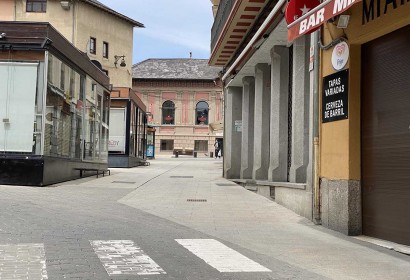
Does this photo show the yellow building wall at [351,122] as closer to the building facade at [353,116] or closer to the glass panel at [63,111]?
the building facade at [353,116]

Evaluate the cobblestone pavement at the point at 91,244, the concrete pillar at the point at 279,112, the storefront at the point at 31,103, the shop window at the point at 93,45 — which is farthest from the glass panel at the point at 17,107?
the shop window at the point at 93,45

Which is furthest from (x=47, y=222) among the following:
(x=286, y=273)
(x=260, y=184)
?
(x=260, y=184)

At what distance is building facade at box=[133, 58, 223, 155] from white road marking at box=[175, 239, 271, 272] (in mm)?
54013

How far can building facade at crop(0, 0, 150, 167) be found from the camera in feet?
135

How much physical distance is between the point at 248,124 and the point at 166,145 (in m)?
46.4

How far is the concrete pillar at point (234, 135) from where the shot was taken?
1950 centimetres

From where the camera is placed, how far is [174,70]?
63250 mm

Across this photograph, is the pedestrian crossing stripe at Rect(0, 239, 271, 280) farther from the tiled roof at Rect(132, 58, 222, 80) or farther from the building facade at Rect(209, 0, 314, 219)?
the tiled roof at Rect(132, 58, 222, 80)

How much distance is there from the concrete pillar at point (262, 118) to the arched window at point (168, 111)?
155 feet

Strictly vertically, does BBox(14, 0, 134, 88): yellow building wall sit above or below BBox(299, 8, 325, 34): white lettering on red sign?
above

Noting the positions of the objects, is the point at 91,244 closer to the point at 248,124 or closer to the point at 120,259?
the point at 120,259

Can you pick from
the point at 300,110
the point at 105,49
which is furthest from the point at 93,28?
the point at 300,110

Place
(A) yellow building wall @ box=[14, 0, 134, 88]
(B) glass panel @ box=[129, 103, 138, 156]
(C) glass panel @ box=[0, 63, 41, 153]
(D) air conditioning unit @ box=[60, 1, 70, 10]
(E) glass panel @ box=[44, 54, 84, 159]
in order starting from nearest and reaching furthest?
(C) glass panel @ box=[0, 63, 41, 153] → (E) glass panel @ box=[44, 54, 84, 159] → (B) glass panel @ box=[129, 103, 138, 156] → (D) air conditioning unit @ box=[60, 1, 70, 10] → (A) yellow building wall @ box=[14, 0, 134, 88]

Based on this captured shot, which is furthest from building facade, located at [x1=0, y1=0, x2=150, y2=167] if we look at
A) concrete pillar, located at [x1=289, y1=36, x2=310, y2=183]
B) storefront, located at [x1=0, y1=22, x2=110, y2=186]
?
concrete pillar, located at [x1=289, y1=36, x2=310, y2=183]
